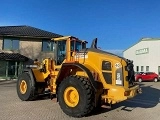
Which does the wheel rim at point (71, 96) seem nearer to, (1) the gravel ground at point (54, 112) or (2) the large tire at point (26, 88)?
(1) the gravel ground at point (54, 112)

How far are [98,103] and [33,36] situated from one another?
776 inches

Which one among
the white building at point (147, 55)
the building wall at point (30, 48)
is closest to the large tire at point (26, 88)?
the building wall at point (30, 48)

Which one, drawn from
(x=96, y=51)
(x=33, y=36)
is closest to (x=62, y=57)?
(x=96, y=51)

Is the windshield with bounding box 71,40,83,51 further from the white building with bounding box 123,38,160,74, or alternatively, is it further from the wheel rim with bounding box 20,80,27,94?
the white building with bounding box 123,38,160,74

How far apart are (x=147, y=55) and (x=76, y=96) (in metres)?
35.0

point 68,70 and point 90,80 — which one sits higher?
point 68,70

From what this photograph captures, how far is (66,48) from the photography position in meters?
10.5

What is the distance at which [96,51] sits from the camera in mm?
9484

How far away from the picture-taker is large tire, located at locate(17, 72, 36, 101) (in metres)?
11.4

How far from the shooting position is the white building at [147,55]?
39.9m

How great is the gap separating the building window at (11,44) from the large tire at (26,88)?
652 inches

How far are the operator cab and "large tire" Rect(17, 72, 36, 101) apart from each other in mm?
1698

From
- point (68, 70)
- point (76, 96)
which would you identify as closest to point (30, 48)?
point (68, 70)

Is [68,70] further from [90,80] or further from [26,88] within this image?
[26,88]
